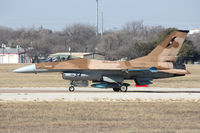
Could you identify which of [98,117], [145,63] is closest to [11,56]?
[145,63]

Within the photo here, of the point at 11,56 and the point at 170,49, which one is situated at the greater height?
the point at 170,49

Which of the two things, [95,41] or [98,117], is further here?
[95,41]

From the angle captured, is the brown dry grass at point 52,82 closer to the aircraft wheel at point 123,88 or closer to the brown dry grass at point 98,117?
the aircraft wheel at point 123,88

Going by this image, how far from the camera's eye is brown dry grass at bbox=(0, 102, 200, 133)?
1412 cm

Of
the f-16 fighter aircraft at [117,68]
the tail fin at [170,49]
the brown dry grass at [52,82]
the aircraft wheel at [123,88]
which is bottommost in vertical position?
the brown dry grass at [52,82]

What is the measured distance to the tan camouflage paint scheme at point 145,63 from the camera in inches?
1096

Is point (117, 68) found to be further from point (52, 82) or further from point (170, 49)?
point (52, 82)

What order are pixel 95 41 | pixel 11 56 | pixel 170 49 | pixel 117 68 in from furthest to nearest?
pixel 95 41 < pixel 11 56 < pixel 170 49 < pixel 117 68

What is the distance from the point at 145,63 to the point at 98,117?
42.2 ft

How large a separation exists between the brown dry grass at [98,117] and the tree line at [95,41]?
79944 mm

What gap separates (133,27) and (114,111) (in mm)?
151257

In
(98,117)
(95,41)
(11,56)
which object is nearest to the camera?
(98,117)

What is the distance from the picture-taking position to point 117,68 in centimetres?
2812

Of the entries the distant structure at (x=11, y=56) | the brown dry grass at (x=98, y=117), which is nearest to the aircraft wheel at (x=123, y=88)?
the brown dry grass at (x=98, y=117)
